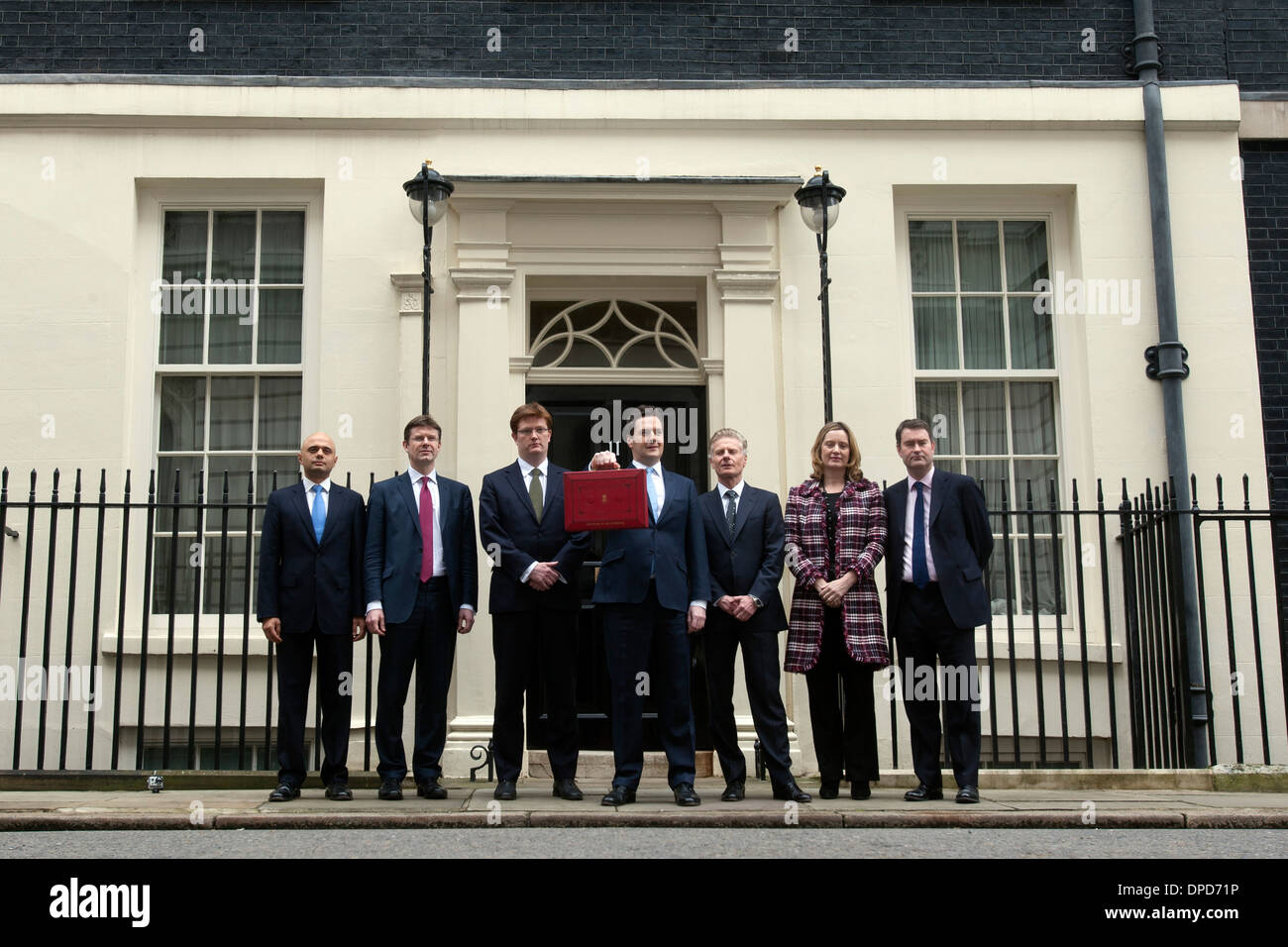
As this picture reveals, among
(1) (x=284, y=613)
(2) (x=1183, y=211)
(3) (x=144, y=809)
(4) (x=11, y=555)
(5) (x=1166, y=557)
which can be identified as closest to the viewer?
(3) (x=144, y=809)

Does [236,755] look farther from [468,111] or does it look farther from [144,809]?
[468,111]

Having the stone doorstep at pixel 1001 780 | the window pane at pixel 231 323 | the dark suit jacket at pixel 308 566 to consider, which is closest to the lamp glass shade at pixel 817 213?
the stone doorstep at pixel 1001 780

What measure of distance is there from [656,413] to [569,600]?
9.15 feet

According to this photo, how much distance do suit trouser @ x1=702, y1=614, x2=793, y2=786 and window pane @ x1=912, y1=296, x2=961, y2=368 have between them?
11.5 feet

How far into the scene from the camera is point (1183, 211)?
31.5 feet

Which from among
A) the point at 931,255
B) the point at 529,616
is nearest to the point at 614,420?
the point at 931,255

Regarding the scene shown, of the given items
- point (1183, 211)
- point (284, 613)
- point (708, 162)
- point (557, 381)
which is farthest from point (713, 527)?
point (1183, 211)

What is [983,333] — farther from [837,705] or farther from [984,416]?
[837,705]

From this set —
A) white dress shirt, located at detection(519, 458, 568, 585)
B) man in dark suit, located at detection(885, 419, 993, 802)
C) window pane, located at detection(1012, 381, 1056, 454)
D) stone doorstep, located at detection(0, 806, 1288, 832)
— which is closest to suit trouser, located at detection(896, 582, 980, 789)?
man in dark suit, located at detection(885, 419, 993, 802)

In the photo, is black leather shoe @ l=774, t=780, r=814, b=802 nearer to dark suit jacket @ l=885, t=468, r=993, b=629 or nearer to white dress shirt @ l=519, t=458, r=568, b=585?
dark suit jacket @ l=885, t=468, r=993, b=629

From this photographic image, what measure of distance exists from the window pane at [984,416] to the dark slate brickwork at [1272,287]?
176cm

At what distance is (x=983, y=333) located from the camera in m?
9.78

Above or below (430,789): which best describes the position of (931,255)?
above

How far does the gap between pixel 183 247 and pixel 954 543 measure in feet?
19.0
